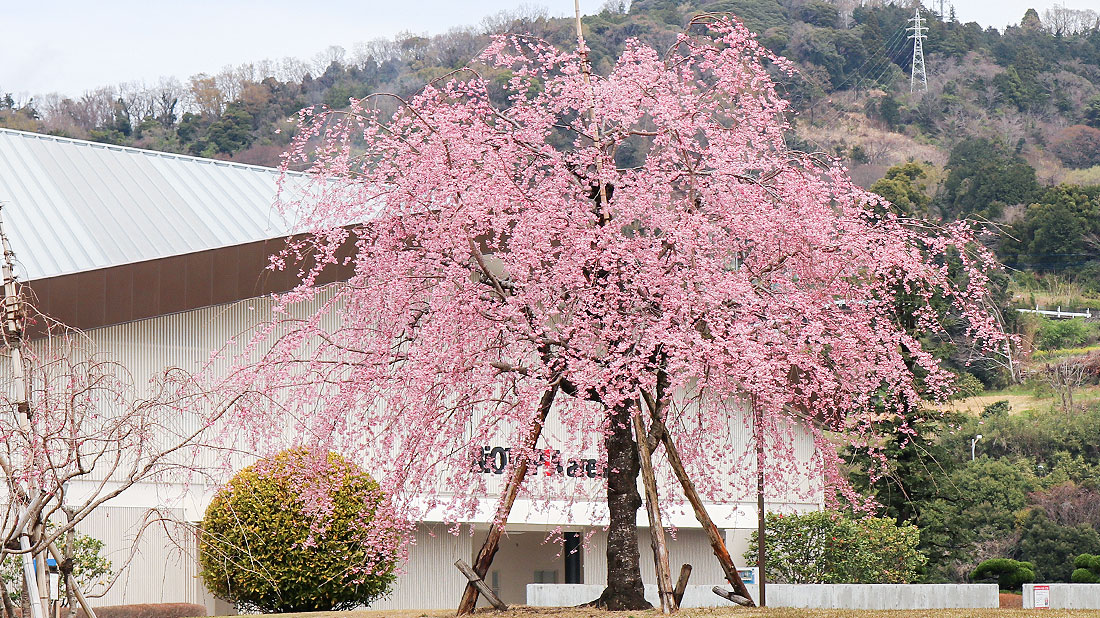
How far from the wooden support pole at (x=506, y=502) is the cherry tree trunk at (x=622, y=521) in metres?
0.71

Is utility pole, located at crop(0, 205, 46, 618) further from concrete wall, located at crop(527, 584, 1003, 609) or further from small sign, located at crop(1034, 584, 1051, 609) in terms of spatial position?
small sign, located at crop(1034, 584, 1051, 609)

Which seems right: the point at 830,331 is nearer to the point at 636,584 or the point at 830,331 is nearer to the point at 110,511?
the point at 636,584

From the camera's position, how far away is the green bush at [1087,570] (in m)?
31.4

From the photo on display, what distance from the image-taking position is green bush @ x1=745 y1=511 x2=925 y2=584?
77.9 feet

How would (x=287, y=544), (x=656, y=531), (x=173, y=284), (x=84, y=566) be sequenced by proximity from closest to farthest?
(x=656, y=531) → (x=287, y=544) → (x=84, y=566) → (x=173, y=284)

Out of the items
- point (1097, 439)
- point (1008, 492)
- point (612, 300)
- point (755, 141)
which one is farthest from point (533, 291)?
point (1097, 439)

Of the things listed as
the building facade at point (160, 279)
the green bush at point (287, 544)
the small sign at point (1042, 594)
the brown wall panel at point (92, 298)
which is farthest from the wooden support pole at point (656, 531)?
the small sign at point (1042, 594)

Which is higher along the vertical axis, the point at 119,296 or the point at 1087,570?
the point at 119,296

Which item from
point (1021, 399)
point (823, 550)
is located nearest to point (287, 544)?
point (823, 550)

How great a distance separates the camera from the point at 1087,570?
32.0 metres

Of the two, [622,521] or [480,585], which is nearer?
[480,585]

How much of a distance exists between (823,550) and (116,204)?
13.6 meters

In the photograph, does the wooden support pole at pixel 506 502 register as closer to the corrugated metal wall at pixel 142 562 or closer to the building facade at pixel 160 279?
the building facade at pixel 160 279

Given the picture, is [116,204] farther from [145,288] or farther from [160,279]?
[145,288]
